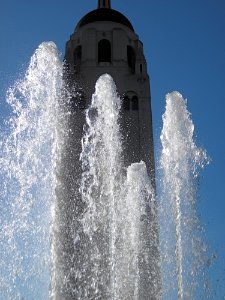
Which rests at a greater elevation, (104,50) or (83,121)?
(104,50)

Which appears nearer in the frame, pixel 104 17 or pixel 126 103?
pixel 126 103

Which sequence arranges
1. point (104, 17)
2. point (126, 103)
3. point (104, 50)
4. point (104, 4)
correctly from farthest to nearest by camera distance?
point (104, 4)
point (104, 17)
point (104, 50)
point (126, 103)

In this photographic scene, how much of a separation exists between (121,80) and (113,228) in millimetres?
16804

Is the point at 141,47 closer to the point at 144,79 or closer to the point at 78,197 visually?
the point at 144,79

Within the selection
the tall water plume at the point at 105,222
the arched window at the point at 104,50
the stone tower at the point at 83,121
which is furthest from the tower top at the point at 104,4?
the tall water plume at the point at 105,222

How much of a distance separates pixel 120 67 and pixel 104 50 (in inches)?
98.3

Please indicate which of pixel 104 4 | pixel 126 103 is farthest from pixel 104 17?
pixel 126 103

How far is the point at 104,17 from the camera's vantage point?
37.6m

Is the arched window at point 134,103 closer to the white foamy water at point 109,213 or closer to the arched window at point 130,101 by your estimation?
the arched window at point 130,101

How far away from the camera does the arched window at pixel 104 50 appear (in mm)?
36094

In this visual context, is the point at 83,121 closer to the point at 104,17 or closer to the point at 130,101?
the point at 130,101

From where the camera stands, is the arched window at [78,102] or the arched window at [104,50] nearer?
the arched window at [78,102]

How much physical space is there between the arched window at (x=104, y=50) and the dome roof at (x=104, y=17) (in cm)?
231

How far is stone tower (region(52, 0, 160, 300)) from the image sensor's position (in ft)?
81.2
